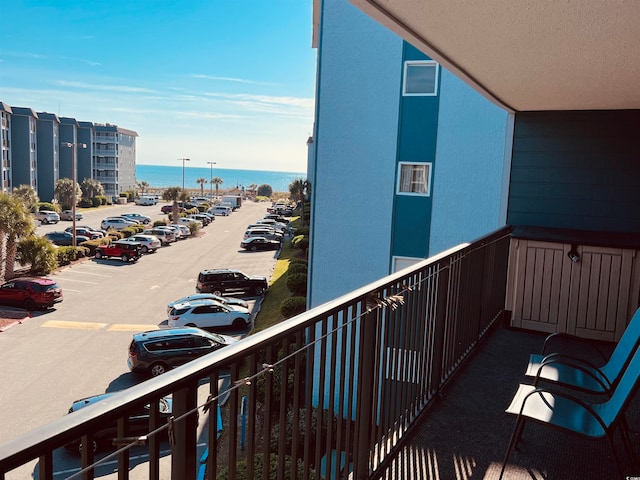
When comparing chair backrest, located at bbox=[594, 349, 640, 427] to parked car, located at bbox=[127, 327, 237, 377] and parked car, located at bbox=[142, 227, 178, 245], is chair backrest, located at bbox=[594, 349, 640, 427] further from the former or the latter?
parked car, located at bbox=[142, 227, 178, 245]

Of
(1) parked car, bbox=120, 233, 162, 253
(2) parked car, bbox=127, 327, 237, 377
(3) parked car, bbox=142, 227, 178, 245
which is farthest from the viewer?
(3) parked car, bbox=142, 227, 178, 245

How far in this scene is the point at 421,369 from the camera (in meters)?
3.31

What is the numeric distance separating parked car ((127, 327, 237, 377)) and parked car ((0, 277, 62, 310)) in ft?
28.0

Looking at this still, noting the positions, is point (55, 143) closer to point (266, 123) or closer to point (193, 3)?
point (193, 3)

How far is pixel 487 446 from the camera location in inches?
120

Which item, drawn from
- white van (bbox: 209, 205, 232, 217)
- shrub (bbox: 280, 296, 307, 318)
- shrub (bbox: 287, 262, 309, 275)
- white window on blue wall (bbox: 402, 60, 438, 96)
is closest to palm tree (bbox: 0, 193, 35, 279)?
shrub (bbox: 287, 262, 309, 275)

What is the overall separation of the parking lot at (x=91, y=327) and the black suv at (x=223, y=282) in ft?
3.15

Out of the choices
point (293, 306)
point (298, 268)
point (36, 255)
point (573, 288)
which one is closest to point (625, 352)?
point (573, 288)

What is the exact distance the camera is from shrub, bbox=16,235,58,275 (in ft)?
91.2

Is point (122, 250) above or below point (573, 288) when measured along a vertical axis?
below

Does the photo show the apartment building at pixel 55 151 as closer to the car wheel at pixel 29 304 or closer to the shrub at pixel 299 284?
the car wheel at pixel 29 304

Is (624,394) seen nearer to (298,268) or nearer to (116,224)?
(298,268)

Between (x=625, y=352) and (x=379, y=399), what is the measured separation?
1.39 metres

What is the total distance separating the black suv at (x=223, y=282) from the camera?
84.9ft
